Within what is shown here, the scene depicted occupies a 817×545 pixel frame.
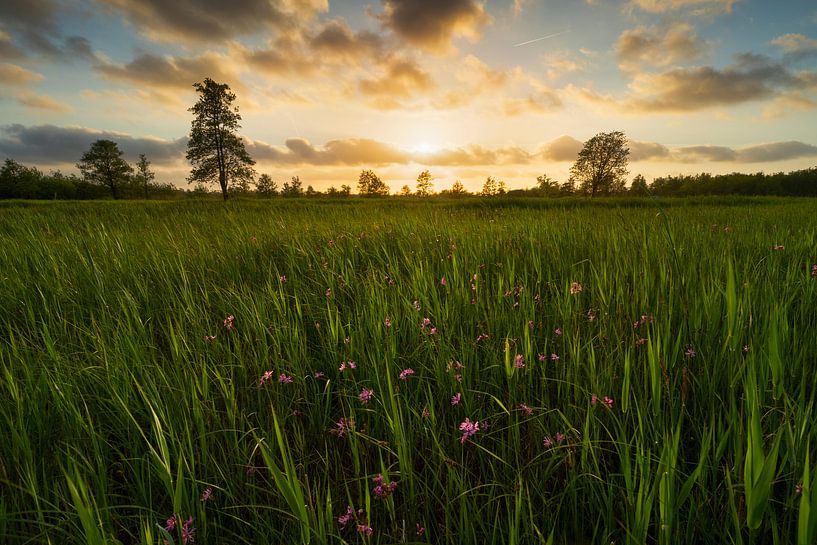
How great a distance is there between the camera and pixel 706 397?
1425 millimetres

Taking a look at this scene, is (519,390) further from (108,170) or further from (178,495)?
(108,170)

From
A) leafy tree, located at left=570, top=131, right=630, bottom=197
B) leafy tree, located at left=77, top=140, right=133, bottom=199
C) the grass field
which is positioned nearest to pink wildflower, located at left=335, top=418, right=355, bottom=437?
the grass field

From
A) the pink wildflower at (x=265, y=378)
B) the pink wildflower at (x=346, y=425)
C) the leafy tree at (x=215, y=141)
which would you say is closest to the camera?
the pink wildflower at (x=346, y=425)

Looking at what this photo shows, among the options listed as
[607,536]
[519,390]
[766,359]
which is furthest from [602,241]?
[607,536]

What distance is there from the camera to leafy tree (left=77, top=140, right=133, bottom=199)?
79562 mm

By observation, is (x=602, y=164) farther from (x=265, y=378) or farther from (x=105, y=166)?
(x=105, y=166)

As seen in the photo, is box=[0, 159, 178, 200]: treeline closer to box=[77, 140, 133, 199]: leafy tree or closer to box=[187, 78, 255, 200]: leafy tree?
box=[77, 140, 133, 199]: leafy tree

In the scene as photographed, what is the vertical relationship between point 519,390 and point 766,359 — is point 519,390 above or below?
below

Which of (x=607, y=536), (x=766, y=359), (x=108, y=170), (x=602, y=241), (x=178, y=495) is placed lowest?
(x=607, y=536)

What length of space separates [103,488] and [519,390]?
145 cm

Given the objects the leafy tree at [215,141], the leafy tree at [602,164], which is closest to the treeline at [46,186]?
the leafy tree at [215,141]

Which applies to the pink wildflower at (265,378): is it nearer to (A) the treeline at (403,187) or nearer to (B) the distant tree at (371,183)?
(A) the treeline at (403,187)

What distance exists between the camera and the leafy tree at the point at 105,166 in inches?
3132

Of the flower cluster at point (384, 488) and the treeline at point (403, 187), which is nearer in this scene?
the flower cluster at point (384, 488)
